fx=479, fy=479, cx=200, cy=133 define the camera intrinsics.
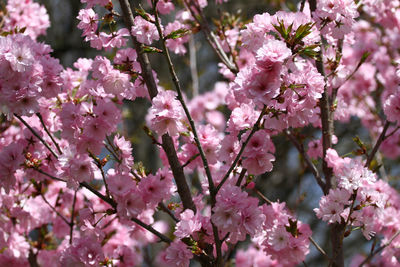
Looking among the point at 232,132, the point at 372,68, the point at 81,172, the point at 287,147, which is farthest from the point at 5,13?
the point at 287,147

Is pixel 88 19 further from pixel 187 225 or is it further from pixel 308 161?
pixel 308 161

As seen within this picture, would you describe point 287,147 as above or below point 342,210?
above

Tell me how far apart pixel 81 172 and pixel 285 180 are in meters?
5.71

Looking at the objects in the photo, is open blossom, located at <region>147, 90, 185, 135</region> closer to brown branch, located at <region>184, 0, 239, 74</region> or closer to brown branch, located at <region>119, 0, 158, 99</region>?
brown branch, located at <region>119, 0, 158, 99</region>

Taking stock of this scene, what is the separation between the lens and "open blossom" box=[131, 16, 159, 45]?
2232 mm

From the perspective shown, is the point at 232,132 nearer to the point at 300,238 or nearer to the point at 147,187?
the point at 147,187

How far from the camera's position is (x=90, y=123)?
7.15 ft

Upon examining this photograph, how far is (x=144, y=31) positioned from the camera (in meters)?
2.25

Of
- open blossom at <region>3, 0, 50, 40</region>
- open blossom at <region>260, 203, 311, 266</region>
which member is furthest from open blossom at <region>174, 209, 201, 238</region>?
open blossom at <region>3, 0, 50, 40</region>

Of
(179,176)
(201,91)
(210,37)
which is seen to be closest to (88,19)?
(179,176)

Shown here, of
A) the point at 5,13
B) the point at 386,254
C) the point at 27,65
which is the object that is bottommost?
the point at 386,254

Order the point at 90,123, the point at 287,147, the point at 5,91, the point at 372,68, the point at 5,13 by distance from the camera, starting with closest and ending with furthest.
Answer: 1. the point at 5,91
2. the point at 90,123
3. the point at 5,13
4. the point at 372,68
5. the point at 287,147

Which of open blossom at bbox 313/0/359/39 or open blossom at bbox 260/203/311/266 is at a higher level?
open blossom at bbox 313/0/359/39

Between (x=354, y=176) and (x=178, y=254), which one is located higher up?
(x=354, y=176)
